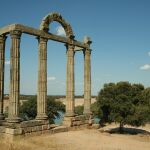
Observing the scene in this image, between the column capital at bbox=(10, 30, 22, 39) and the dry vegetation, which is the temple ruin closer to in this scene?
the column capital at bbox=(10, 30, 22, 39)

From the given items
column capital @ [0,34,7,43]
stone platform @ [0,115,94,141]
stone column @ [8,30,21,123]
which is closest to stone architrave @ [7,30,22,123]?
stone column @ [8,30,21,123]

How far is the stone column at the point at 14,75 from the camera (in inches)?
877

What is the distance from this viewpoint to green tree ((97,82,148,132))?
28375mm

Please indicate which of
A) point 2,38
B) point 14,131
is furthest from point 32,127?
point 2,38

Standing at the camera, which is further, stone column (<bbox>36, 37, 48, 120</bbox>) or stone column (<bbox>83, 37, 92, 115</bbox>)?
stone column (<bbox>83, 37, 92, 115</bbox>)

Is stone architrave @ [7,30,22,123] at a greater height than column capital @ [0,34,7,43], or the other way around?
column capital @ [0,34,7,43]

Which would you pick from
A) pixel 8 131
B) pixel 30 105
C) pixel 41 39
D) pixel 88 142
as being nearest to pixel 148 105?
pixel 88 142

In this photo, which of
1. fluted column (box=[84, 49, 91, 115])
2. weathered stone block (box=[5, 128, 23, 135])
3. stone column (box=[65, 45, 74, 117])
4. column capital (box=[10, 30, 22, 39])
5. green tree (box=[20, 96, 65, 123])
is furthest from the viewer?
green tree (box=[20, 96, 65, 123])

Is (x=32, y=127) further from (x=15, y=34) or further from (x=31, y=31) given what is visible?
(x=31, y=31)

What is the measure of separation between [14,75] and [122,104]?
38.8 feet

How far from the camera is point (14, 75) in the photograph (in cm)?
2252

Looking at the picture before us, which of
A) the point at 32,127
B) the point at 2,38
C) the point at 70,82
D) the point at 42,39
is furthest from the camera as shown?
the point at 70,82

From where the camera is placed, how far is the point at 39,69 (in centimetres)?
2527

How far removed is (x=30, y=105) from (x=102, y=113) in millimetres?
16808
